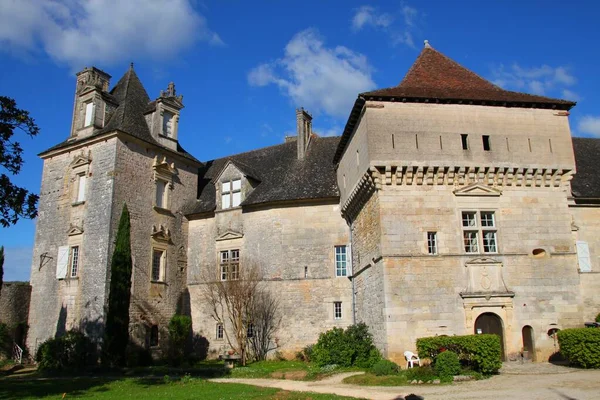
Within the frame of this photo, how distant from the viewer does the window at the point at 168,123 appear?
24.7m

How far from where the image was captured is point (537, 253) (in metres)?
16.5

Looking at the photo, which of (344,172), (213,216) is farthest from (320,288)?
(213,216)

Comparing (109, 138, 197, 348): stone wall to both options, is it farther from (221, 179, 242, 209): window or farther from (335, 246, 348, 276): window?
(335, 246, 348, 276): window

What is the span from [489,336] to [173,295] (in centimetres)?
1482

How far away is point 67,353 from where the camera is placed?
19422 mm

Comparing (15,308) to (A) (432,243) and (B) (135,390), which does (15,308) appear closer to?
(B) (135,390)

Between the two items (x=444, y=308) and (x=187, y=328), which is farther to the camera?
(x=187, y=328)

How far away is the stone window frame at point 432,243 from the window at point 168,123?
1473 cm

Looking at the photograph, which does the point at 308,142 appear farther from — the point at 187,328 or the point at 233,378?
the point at 233,378

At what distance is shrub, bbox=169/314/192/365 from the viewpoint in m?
21.6

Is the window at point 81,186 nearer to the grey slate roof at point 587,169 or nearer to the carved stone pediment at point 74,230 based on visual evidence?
the carved stone pediment at point 74,230

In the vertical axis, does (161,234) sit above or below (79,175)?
below

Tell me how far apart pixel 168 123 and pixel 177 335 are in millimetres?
10641

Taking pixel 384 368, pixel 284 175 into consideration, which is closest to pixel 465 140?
pixel 384 368
